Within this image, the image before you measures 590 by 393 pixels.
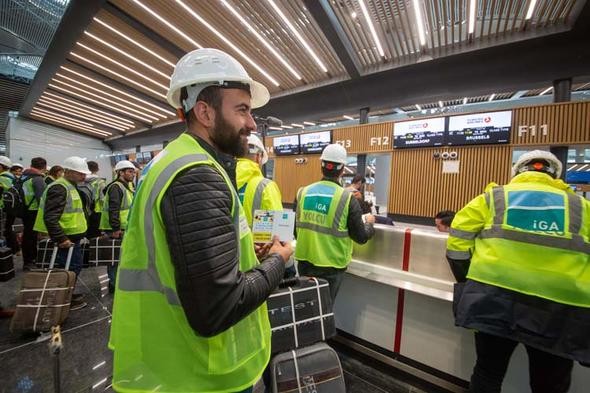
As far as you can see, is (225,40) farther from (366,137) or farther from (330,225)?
(330,225)

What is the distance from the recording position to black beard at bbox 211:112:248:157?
2.76 feet

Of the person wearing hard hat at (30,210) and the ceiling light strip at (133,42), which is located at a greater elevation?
the ceiling light strip at (133,42)

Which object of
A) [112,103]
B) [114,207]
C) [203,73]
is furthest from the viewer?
[112,103]

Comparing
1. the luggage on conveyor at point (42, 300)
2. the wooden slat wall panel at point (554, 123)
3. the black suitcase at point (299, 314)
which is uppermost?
the wooden slat wall panel at point (554, 123)

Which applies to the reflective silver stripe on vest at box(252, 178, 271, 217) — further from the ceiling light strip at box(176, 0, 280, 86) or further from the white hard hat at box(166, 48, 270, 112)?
the ceiling light strip at box(176, 0, 280, 86)

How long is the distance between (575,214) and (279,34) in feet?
15.5

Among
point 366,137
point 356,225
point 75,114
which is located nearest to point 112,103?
point 75,114

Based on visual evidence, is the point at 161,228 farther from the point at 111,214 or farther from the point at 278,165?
the point at 278,165

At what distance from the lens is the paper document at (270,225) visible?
3.76 ft

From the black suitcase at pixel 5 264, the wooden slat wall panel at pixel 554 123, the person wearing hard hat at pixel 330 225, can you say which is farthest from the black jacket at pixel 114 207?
the wooden slat wall panel at pixel 554 123

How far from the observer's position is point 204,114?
85 centimetres

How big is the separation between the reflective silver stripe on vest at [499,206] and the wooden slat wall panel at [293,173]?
210 inches

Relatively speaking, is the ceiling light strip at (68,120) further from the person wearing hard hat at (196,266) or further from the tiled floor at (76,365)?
the person wearing hard hat at (196,266)

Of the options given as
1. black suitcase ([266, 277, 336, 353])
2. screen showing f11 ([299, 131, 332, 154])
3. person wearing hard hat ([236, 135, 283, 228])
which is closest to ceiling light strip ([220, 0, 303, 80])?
screen showing f11 ([299, 131, 332, 154])
